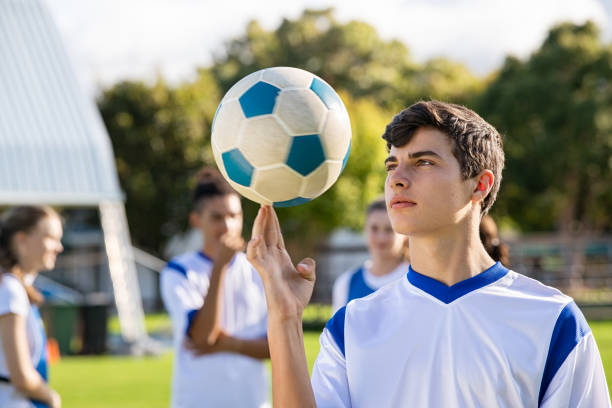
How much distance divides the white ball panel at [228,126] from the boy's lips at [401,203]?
66 cm

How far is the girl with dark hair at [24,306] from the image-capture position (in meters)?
4.41

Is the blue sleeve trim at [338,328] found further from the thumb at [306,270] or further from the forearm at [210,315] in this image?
the forearm at [210,315]

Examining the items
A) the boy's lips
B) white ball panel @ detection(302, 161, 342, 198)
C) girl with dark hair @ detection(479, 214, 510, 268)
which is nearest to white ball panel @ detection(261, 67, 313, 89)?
white ball panel @ detection(302, 161, 342, 198)

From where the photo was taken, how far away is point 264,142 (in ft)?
9.67

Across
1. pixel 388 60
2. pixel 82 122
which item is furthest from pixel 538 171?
pixel 82 122

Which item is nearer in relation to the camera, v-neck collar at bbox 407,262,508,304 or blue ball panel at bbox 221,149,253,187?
v-neck collar at bbox 407,262,508,304

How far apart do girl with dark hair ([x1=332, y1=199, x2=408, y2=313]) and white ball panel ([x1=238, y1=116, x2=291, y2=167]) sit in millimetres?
3147

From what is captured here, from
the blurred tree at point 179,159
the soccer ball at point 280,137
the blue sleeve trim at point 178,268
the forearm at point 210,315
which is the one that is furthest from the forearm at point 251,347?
the blurred tree at point 179,159

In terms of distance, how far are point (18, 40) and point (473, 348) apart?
20195 millimetres

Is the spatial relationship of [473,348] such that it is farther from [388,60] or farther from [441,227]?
[388,60]

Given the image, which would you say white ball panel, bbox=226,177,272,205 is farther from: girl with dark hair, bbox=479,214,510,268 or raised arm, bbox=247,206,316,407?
girl with dark hair, bbox=479,214,510,268

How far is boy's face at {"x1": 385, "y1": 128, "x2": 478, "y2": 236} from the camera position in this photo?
2674mm

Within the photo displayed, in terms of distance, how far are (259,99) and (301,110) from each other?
159mm

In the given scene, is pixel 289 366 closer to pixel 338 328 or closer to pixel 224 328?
pixel 338 328
